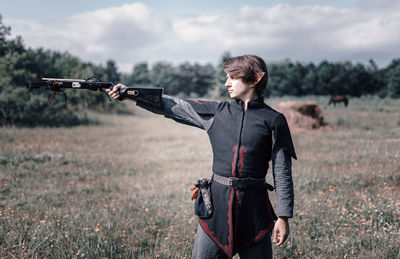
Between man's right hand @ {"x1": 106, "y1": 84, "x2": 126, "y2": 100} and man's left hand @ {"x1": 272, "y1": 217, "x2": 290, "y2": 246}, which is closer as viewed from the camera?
man's left hand @ {"x1": 272, "y1": 217, "x2": 290, "y2": 246}

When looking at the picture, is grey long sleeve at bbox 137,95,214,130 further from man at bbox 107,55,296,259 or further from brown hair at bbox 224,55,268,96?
brown hair at bbox 224,55,268,96

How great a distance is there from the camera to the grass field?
392 centimetres

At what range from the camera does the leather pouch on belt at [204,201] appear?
2434mm

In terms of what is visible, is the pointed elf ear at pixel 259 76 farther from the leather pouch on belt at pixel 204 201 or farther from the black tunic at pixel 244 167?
the leather pouch on belt at pixel 204 201

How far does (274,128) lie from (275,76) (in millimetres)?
51233

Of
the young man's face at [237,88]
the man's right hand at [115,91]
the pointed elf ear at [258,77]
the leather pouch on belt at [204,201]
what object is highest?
the pointed elf ear at [258,77]

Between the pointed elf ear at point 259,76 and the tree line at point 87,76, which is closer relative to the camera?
the pointed elf ear at point 259,76

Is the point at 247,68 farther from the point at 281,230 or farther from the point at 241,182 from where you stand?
the point at 281,230

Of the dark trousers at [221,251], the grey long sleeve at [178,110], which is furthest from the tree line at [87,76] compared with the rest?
the dark trousers at [221,251]

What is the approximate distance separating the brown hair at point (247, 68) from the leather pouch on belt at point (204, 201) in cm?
91

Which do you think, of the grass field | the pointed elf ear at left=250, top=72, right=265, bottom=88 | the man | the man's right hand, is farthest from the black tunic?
the grass field

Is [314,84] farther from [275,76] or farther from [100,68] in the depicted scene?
[100,68]

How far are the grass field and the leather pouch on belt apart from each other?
5.51 feet

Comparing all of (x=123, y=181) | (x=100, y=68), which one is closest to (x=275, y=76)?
(x=100, y=68)
